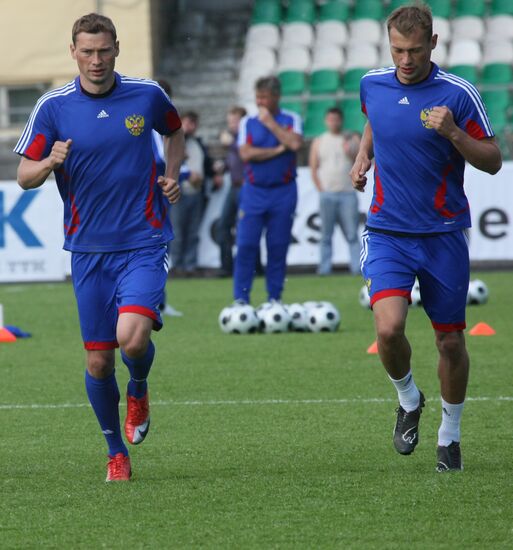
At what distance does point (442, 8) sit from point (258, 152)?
44.2 feet

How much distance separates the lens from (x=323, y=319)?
1303 cm

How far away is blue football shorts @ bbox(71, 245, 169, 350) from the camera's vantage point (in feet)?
21.4

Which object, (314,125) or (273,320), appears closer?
(273,320)

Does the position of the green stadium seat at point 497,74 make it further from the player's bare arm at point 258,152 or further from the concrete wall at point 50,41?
the player's bare arm at point 258,152

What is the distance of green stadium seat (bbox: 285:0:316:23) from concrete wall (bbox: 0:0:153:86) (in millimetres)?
3251

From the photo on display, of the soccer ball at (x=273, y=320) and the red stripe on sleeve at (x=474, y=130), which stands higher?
the red stripe on sleeve at (x=474, y=130)

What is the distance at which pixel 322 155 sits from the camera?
19188 millimetres

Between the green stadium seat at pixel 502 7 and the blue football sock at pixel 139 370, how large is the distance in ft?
68.0

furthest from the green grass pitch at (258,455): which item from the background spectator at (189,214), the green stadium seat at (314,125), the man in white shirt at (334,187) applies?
the green stadium seat at (314,125)

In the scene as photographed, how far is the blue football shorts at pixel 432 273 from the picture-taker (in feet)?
21.4

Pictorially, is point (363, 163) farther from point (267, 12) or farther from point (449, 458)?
point (267, 12)

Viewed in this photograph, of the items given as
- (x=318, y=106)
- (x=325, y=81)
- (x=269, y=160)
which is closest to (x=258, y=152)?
(x=269, y=160)

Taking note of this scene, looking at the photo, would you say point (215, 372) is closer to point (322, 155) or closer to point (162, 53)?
point (322, 155)

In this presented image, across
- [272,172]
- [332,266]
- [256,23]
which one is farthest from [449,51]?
[272,172]
